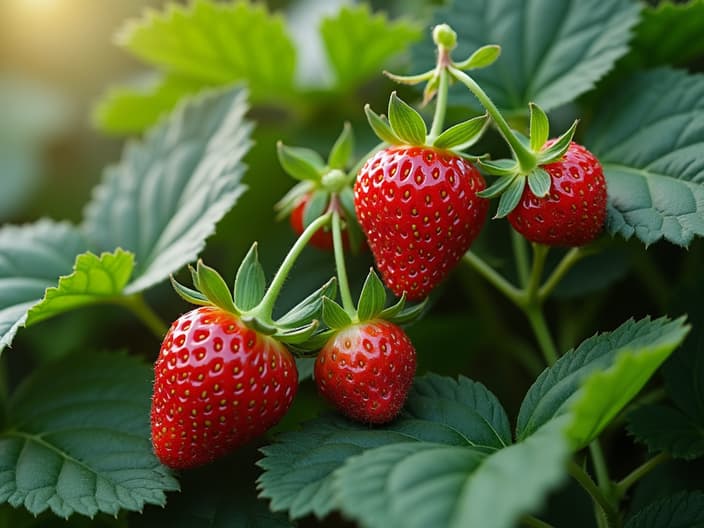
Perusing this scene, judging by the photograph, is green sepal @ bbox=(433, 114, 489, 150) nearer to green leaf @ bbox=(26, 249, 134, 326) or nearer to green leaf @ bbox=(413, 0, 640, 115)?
green leaf @ bbox=(413, 0, 640, 115)

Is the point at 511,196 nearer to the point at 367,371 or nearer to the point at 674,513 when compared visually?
the point at 367,371

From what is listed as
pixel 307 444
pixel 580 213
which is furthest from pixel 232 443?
pixel 580 213

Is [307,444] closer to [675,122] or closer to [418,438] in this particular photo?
[418,438]

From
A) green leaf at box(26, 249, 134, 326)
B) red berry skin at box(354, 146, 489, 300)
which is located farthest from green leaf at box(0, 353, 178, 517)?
red berry skin at box(354, 146, 489, 300)

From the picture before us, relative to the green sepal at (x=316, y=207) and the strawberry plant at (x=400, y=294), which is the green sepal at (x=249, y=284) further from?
the green sepal at (x=316, y=207)

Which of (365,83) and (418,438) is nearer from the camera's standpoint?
(418,438)

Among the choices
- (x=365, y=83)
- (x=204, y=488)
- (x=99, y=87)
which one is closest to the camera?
(x=204, y=488)
